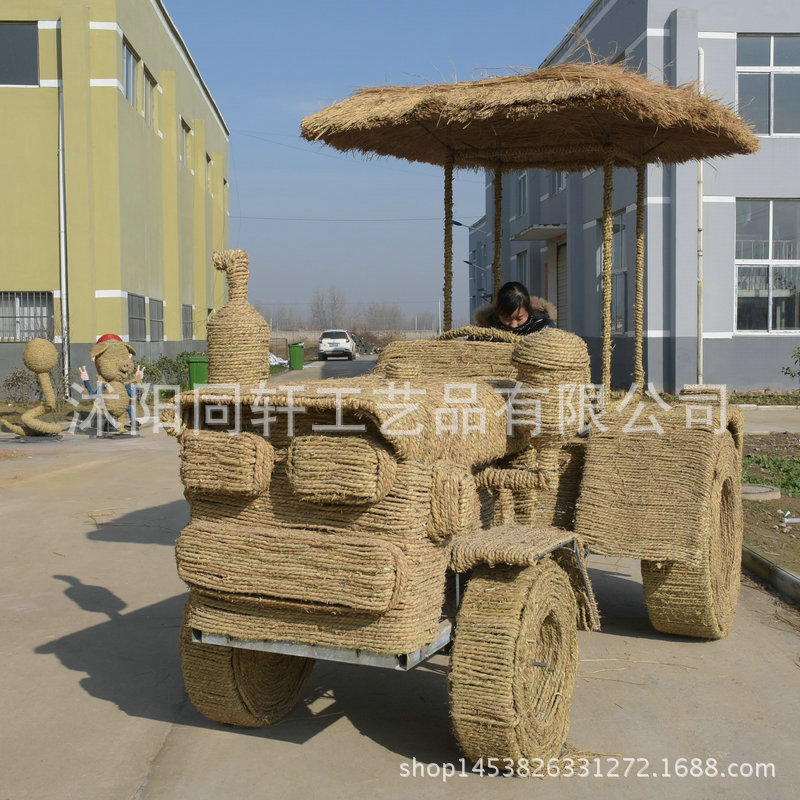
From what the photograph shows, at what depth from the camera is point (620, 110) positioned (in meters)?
5.76

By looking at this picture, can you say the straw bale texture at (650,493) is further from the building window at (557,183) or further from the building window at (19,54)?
the building window at (557,183)

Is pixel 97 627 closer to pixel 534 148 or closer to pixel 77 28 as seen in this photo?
pixel 534 148

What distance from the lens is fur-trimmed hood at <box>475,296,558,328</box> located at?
619 cm

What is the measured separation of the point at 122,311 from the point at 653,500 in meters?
17.9

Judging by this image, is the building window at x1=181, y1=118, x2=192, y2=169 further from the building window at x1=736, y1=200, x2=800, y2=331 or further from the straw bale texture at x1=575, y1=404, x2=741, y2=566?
the straw bale texture at x1=575, y1=404, x2=741, y2=566

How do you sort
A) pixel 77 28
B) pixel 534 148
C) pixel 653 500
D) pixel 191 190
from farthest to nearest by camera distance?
pixel 191 190
pixel 77 28
pixel 534 148
pixel 653 500

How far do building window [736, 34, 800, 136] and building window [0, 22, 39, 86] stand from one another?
1494 centimetres

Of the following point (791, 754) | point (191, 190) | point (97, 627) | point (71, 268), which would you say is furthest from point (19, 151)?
point (791, 754)

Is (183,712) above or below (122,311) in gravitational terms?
below

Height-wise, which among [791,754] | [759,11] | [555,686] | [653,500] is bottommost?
[791,754]

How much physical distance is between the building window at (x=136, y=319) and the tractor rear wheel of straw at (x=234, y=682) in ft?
60.9

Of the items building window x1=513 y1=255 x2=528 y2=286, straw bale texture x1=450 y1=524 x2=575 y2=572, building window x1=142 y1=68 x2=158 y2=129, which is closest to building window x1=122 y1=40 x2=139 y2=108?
building window x1=142 y1=68 x2=158 y2=129

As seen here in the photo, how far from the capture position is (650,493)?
4.82 metres

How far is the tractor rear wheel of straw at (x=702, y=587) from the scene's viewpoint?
191 inches
